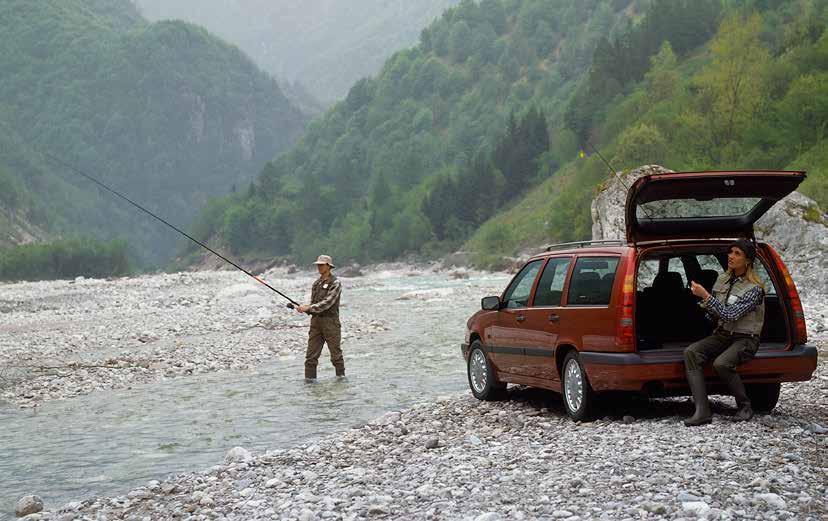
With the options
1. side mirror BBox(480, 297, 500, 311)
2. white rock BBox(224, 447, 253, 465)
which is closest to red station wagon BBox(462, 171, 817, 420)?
side mirror BBox(480, 297, 500, 311)

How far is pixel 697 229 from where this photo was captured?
30.6 ft

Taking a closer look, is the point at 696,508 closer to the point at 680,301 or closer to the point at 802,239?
the point at 680,301

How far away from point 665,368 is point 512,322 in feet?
7.88

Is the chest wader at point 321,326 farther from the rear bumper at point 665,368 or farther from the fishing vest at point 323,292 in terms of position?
the rear bumper at point 665,368

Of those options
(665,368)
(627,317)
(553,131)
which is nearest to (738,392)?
(665,368)

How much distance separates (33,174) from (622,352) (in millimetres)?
197333

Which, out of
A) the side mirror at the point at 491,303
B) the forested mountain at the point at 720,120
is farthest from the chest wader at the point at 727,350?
the forested mountain at the point at 720,120

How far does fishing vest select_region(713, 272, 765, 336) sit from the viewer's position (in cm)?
845

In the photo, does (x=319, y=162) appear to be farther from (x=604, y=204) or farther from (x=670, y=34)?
(x=604, y=204)

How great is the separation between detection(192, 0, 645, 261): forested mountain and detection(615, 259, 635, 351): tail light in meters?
110

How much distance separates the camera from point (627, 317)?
28.4ft

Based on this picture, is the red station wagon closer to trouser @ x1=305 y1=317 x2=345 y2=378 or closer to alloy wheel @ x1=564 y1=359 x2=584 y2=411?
alloy wheel @ x1=564 y1=359 x2=584 y2=411

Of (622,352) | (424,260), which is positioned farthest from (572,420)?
(424,260)

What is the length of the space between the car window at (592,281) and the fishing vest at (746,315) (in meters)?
1.02
